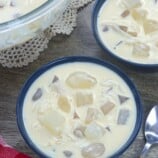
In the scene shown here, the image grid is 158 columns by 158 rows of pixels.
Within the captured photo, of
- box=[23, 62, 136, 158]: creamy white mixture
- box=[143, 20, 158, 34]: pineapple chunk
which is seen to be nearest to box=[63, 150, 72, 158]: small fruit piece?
box=[23, 62, 136, 158]: creamy white mixture

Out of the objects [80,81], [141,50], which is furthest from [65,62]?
[141,50]

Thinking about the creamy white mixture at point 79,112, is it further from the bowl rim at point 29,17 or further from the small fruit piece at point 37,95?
the bowl rim at point 29,17

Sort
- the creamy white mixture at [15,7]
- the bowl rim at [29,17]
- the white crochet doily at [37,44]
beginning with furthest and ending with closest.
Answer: the white crochet doily at [37,44] < the creamy white mixture at [15,7] < the bowl rim at [29,17]

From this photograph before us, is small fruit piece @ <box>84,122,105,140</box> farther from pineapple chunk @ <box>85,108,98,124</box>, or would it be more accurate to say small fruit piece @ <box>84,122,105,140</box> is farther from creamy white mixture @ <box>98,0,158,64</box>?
creamy white mixture @ <box>98,0,158,64</box>

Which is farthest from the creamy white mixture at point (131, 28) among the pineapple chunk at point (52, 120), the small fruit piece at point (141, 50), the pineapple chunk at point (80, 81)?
the pineapple chunk at point (52, 120)

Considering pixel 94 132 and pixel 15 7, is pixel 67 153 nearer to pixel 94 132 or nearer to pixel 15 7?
pixel 94 132

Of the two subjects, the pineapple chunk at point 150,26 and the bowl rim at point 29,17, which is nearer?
the bowl rim at point 29,17

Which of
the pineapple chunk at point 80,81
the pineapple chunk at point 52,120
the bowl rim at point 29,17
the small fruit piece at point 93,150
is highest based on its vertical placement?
the bowl rim at point 29,17
